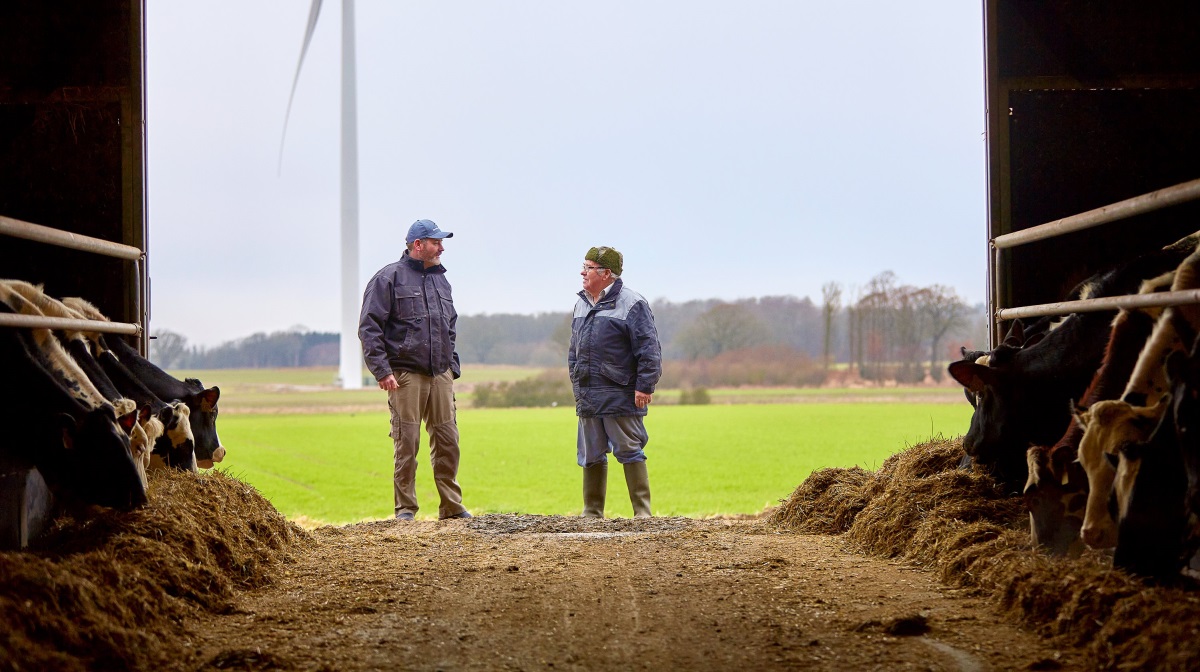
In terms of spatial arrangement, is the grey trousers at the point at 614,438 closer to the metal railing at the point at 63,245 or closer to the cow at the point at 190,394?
the cow at the point at 190,394

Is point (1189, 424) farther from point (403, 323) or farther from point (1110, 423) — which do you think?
point (403, 323)

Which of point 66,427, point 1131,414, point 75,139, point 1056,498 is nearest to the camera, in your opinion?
point 1131,414

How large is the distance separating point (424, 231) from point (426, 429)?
56.4 inches

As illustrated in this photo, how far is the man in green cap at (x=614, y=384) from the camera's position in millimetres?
7566

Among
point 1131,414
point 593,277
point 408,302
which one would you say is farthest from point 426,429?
point 1131,414

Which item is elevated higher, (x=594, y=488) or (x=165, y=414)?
(x=165, y=414)

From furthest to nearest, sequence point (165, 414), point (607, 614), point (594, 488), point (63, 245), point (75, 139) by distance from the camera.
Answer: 1. point (594, 488)
2. point (75, 139)
3. point (165, 414)
4. point (63, 245)
5. point (607, 614)

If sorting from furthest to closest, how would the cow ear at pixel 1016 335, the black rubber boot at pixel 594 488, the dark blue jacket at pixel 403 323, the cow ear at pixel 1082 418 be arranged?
the black rubber boot at pixel 594 488, the dark blue jacket at pixel 403 323, the cow ear at pixel 1016 335, the cow ear at pixel 1082 418

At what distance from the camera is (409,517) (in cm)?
749

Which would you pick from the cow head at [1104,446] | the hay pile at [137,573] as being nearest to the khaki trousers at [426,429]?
the hay pile at [137,573]

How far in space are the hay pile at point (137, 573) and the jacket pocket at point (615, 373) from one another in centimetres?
249

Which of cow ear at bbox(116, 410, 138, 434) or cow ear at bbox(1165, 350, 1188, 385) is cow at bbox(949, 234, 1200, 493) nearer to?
cow ear at bbox(1165, 350, 1188, 385)

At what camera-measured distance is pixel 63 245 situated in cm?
517

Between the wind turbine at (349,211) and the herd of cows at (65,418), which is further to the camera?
the wind turbine at (349,211)
